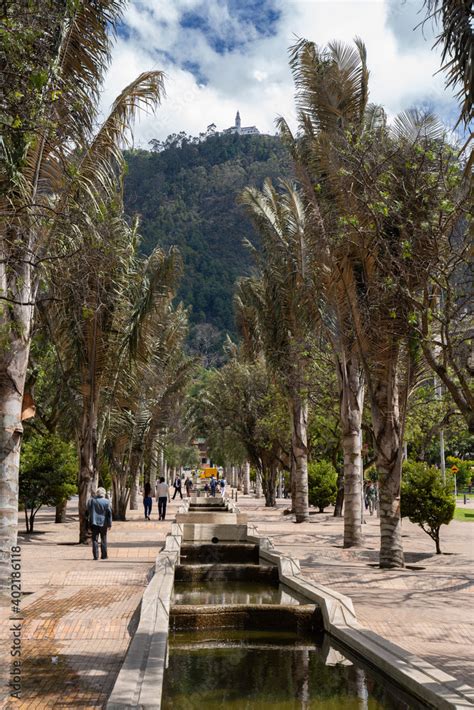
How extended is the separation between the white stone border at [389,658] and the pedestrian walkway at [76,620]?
2.36 metres

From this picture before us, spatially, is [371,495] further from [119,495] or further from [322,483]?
[119,495]

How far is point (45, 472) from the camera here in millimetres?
21047

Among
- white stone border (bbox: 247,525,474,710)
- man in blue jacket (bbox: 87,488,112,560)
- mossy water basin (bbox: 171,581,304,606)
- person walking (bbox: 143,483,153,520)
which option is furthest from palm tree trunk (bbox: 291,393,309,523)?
white stone border (bbox: 247,525,474,710)

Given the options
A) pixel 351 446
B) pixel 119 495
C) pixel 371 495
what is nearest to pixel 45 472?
pixel 119 495

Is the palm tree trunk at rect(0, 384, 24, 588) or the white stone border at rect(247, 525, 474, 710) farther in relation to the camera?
the palm tree trunk at rect(0, 384, 24, 588)

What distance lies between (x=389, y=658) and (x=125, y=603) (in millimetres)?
4555

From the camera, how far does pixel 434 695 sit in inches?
221

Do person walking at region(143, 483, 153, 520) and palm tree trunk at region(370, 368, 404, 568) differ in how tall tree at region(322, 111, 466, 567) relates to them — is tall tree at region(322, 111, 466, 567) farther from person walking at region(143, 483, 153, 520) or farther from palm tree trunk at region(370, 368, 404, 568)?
person walking at region(143, 483, 153, 520)

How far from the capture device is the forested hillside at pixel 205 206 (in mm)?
133125

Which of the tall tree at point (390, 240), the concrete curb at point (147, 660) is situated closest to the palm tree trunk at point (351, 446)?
the tall tree at point (390, 240)

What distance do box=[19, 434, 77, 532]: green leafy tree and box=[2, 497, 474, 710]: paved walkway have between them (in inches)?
52.8

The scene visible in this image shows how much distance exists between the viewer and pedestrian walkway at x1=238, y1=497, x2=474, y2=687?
26.1ft

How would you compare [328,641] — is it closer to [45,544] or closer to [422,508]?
[422,508]

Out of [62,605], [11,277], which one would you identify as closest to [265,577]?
[62,605]
